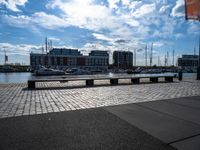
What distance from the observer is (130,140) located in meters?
4.24

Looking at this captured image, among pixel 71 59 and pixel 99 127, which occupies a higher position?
pixel 71 59

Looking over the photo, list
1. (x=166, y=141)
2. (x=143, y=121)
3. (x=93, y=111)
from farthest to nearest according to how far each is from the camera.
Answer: (x=93, y=111) < (x=143, y=121) < (x=166, y=141)

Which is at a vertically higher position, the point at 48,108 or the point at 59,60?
the point at 59,60

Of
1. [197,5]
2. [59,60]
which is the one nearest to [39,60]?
[59,60]

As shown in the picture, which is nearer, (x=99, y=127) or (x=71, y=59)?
(x=99, y=127)

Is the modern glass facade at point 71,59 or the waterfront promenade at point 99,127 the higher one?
the modern glass facade at point 71,59

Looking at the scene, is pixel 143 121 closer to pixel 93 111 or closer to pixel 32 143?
pixel 93 111

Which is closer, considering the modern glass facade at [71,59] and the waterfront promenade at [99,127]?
the waterfront promenade at [99,127]

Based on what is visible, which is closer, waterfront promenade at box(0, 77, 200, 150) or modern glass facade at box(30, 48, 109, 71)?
waterfront promenade at box(0, 77, 200, 150)

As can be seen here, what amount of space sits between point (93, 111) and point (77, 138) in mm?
2404

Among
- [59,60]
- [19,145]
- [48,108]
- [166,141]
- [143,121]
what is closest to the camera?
[19,145]

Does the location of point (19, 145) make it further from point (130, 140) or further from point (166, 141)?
point (166, 141)

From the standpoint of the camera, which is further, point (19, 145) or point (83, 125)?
point (83, 125)

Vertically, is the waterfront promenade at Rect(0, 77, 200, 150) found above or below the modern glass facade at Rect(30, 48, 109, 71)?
below
